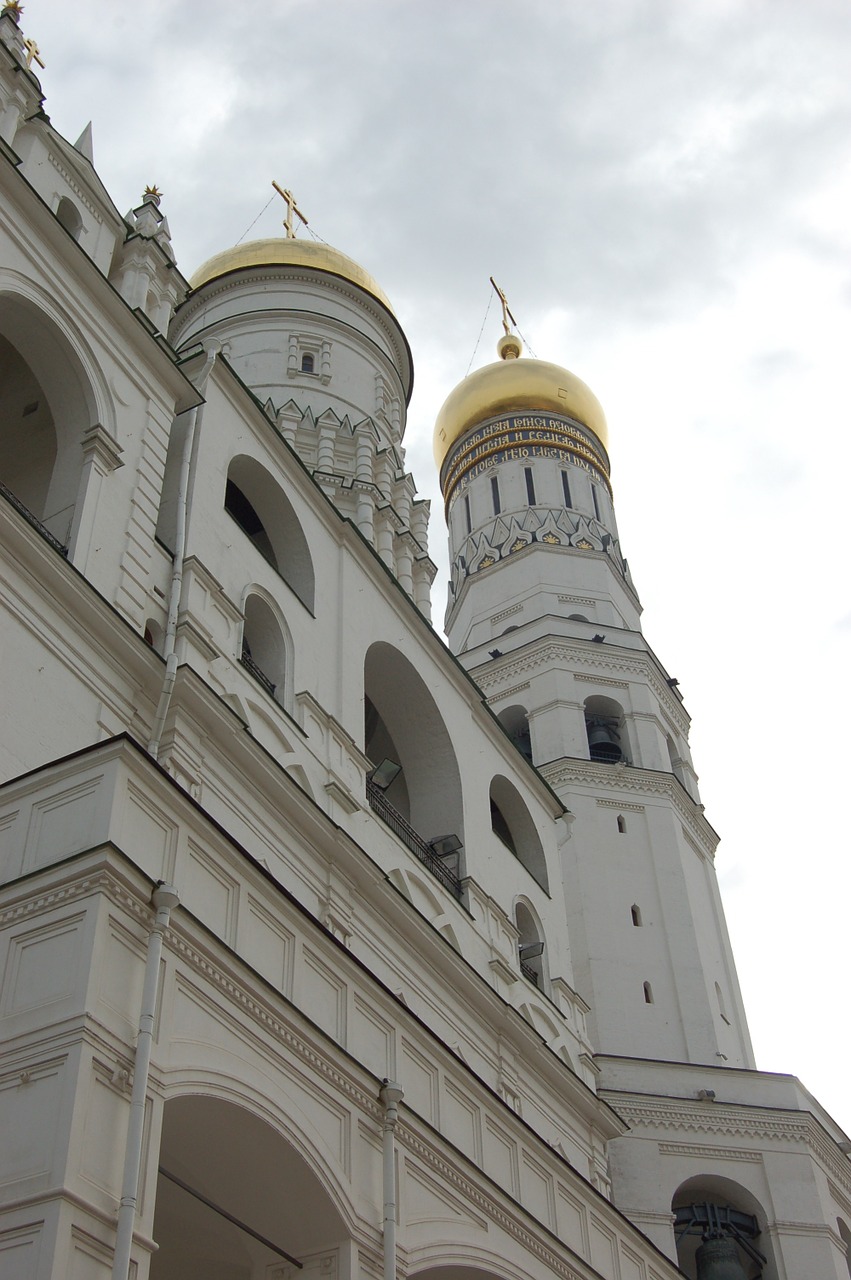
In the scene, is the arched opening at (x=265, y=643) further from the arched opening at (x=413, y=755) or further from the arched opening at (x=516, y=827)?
the arched opening at (x=516, y=827)

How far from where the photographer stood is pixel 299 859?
52.0 feet

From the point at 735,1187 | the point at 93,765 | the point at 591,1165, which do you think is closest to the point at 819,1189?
the point at 735,1187

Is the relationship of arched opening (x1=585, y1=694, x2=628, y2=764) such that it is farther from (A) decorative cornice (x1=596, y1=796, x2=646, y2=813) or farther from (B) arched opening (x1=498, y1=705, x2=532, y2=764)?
(B) arched opening (x1=498, y1=705, x2=532, y2=764)

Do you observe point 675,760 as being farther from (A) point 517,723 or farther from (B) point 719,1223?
(B) point 719,1223

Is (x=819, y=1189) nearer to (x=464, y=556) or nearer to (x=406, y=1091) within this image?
(x=406, y=1091)

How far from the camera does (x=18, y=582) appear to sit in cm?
1312

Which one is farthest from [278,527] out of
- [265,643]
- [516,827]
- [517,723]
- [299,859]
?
[517,723]

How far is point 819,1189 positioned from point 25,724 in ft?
51.9

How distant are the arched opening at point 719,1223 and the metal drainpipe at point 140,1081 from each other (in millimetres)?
15303

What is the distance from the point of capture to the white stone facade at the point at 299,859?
29.9ft

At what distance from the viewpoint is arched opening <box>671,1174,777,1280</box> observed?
2248 centimetres

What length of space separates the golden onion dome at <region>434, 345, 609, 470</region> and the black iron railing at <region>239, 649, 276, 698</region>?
22012 millimetres

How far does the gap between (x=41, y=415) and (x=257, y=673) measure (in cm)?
351

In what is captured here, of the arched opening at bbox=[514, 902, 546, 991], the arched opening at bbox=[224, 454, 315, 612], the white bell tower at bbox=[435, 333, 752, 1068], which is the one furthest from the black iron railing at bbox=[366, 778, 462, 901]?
the white bell tower at bbox=[435, 333, 752, 1068]
